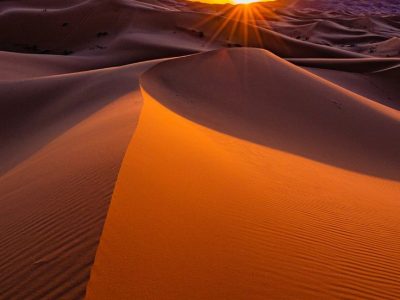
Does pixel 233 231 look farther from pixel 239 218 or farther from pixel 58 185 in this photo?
pixel 58 185

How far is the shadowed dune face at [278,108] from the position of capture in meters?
6.78

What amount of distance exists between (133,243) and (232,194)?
1.29m

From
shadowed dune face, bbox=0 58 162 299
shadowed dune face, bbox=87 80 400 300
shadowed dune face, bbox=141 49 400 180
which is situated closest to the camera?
shadowed dune face, bbox=0 58 162 299

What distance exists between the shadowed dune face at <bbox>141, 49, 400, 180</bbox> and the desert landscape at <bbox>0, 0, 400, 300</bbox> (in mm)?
48

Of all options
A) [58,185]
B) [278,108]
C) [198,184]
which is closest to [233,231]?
[198,184]

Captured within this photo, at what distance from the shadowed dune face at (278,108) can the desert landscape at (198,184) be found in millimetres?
48

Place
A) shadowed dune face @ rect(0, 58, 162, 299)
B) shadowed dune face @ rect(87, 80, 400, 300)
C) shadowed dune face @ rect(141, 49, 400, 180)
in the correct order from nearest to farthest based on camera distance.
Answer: shadowed dune face @ rect(0, 58, 162, 299), shadowed dune face @ rect(87, 80, 400, 300), shadowed dune face @ rect(141, 49, 400, 180)

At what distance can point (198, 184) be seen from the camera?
3867 millimetres

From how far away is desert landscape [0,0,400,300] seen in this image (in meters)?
2.58

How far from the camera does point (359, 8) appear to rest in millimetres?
49281

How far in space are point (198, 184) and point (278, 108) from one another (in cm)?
506

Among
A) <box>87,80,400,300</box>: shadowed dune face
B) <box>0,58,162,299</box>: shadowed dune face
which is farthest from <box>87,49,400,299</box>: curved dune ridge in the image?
<box>0,58,162,299</box>: shadowed dune face

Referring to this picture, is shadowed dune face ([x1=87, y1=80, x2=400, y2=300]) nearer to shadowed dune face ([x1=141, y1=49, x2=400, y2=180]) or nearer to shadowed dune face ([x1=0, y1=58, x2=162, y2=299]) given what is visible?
shadowed dune face ([x1=0, y1=58, x2=162, y2=299])

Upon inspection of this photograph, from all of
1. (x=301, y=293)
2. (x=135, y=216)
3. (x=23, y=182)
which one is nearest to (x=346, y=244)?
(x=301, y=293)
